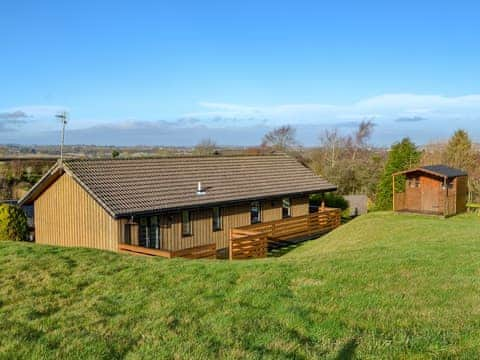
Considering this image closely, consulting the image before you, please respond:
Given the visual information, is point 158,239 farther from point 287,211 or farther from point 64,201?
point 287,211

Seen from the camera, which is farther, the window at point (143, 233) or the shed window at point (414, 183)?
the shed window at point (414, 183)

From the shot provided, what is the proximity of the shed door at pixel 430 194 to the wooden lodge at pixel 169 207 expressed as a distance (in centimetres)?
548

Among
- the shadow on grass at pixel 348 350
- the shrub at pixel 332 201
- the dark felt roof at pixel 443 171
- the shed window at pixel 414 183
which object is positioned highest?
the dark felt roof at pixel 443 171

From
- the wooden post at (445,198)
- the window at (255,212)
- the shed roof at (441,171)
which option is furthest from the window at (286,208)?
the wooden post at (445,198)

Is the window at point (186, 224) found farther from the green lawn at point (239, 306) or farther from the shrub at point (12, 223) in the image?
the green lawn at point (239, 306)

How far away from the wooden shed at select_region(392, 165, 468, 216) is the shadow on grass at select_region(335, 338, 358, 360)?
65.4 feet

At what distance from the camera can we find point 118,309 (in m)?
7.36

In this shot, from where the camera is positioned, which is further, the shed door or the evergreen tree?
the evergreen tree

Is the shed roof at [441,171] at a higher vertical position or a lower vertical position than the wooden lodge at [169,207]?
higher

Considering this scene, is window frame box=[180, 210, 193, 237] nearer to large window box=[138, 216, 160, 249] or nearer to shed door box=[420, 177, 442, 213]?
large window box=[138, 216, 160, 249]

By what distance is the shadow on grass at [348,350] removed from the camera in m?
5.51

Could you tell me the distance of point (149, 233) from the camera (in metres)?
17.8

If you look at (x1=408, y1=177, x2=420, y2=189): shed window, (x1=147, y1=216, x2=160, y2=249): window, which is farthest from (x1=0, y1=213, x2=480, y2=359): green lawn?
(x1=408, y1=177, x2=420, y2=189): shed window

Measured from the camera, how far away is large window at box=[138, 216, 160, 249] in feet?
57.4
